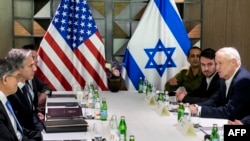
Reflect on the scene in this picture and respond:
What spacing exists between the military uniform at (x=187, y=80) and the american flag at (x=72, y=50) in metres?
0.91

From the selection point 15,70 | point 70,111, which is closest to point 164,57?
point 70,111

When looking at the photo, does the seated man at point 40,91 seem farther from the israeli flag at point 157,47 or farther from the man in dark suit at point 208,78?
the man in dark suit at point 208,78

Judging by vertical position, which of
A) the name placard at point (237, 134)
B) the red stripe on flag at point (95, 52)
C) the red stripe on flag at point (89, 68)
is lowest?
the name placard at point (237, 134)

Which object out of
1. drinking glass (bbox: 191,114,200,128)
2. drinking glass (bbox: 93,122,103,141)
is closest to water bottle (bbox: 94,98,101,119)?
drinking glass (bbox: 93,122,103,141)

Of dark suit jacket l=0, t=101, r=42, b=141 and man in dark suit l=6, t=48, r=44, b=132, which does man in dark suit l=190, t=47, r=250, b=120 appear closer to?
man in dark suit l=6, t=48, r=44, b=132

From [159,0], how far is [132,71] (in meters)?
1.02

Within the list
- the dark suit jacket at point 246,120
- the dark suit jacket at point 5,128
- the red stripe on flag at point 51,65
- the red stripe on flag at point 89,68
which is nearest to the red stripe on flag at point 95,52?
the red stripe on flag at point 89,68

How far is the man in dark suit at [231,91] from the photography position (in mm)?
3363

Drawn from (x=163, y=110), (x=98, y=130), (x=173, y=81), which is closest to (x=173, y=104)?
(x=163, y=110)

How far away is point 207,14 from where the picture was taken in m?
5.62

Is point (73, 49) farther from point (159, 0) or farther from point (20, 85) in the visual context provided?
point (20, 85)

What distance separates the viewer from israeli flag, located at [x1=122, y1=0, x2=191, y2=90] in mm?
5332

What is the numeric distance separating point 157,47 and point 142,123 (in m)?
2.33

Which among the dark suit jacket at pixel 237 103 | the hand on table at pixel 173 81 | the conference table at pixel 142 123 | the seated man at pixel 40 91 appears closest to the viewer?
the conference table at pixel 142 123
